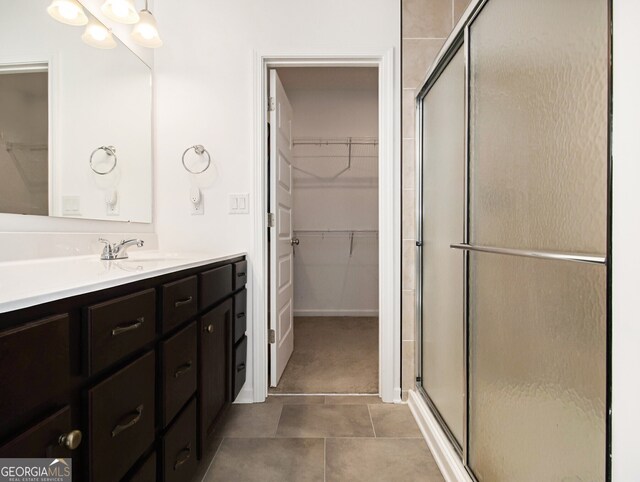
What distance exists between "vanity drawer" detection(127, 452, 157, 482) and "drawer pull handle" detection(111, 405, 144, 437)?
14 cm

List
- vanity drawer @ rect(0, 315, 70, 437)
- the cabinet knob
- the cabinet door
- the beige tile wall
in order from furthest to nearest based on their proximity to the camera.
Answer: the beige tile wall < the cabinet door < the cabinet knob < vanity drawer @ rect(0, 315, 70, 437)

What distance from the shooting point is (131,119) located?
1725mm

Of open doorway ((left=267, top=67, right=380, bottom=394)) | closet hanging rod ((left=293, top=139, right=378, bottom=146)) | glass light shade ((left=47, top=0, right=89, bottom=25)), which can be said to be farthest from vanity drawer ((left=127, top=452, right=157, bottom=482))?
closet hanging rod ((left=293, top=139, right=378, bottom=146))

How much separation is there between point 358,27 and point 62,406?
2066mm

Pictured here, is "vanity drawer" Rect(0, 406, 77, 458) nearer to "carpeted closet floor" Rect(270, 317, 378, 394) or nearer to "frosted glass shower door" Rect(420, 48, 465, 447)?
"frosted glass shower door" Rect(420, 48, 465, 447)

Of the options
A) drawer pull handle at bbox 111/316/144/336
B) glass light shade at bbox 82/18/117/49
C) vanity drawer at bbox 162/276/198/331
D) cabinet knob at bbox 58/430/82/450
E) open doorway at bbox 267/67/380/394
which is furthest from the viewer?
open doorway at bbox 267/67/380/394

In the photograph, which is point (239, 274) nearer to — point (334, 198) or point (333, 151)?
point (334, 198)

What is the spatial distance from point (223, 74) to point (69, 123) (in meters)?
0.85

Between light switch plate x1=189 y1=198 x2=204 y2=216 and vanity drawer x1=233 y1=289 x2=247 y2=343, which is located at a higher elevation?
light switch plate x1=189 y1=198 x2=204 y2=216

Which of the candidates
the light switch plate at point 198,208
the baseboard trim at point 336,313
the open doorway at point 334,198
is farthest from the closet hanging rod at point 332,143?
the light switch plate at point 198,208

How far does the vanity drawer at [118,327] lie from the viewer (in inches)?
26.2

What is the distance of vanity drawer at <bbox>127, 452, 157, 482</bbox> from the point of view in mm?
835

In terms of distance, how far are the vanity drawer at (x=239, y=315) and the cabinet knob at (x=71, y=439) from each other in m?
1.00

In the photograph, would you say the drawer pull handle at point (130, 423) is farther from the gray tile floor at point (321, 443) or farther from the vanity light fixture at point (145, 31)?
the vanity light fixture at point (145, 31)
